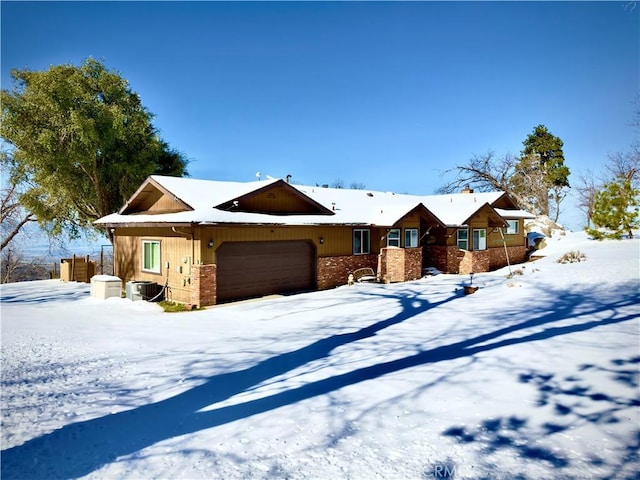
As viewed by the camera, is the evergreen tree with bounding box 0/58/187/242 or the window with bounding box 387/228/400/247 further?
the evergreen tree with bounding box 0/58/187/242

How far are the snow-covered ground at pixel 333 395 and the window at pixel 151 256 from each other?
17.2 ft

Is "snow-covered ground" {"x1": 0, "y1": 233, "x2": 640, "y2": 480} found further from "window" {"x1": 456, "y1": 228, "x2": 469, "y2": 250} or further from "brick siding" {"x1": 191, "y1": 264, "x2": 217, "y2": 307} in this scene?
"window" {"x1": 456, "y1": 228, "x2": 469, "y2": 250}

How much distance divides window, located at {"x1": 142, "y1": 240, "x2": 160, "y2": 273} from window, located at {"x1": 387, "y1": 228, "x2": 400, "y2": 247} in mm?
11444

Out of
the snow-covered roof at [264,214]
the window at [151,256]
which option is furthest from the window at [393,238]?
the window at [151,256]

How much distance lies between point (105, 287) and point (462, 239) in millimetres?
19831

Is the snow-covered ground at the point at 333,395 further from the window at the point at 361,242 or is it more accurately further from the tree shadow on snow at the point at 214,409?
the window at the point at 361,242

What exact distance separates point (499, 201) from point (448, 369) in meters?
25.4

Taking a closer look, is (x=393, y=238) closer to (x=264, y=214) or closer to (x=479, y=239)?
(x=264, y=214)

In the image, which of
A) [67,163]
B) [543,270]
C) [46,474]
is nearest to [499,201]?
[543,270]

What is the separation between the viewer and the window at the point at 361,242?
2095 centimetres

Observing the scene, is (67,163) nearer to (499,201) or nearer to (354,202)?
(354,202)

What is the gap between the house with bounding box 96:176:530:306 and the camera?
15.2 meters

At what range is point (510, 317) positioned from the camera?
10.8m

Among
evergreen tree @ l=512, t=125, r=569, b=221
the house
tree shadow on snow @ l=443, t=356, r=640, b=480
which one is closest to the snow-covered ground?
tree shadow on snow @ l=443, t=356, r=640, b=480
